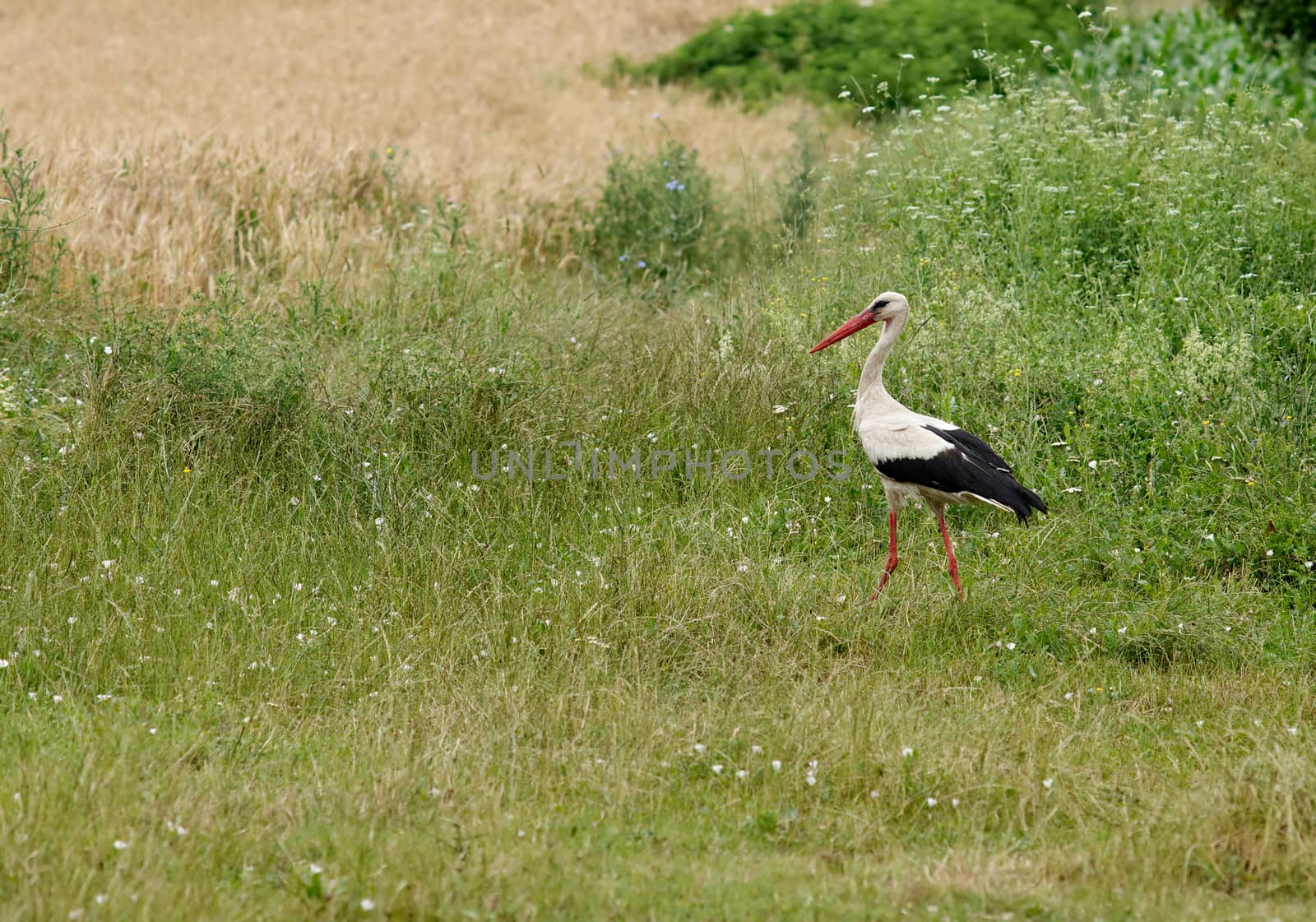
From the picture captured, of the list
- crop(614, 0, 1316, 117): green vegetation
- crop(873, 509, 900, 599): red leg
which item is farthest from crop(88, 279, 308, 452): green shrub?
crop(614, 0, 1316, 117): green vegetation

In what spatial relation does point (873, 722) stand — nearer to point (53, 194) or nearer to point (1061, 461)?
point (1061, 461)

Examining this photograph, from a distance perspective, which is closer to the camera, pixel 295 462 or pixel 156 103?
pixel 295 462

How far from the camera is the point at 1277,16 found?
17.3 m

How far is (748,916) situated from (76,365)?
5.77m

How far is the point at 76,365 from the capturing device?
789 centimetres

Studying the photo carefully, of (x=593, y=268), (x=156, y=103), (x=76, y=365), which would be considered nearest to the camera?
(x=76, y=365)

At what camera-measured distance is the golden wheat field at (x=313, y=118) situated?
34.7 ft

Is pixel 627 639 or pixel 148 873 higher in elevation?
pixel 148 873

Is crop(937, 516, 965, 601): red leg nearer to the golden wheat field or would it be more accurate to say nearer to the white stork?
the white stork

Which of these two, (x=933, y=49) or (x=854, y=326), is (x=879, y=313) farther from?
(x=933, y=49)

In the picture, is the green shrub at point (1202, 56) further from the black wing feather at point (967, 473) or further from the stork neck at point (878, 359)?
the black wing feather at point (967, 473)

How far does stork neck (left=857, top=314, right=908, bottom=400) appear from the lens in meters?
6.66

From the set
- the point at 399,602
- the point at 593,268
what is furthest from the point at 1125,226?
the point at 399,602

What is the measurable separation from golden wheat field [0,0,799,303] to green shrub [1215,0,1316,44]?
6009 millimetres
